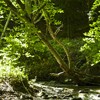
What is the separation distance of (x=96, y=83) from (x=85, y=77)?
69cm

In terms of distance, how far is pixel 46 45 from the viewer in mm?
11195

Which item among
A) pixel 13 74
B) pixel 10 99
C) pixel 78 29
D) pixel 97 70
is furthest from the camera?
pixel 78 29

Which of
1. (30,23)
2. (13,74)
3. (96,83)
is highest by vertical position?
(30,23)

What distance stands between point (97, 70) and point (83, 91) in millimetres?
5255

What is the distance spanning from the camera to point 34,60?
1742cm

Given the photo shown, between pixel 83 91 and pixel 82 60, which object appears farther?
pixel 82 60

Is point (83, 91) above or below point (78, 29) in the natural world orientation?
below

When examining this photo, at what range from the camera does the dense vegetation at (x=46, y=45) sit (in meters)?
9.66

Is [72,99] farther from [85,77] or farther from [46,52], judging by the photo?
[46,52]

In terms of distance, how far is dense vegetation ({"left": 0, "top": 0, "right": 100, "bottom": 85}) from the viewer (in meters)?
9.66

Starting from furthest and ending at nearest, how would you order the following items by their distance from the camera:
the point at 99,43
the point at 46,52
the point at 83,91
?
the point at 46,52, the point at 99,43, the point at 83,91

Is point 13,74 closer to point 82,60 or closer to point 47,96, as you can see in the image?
point 47,96

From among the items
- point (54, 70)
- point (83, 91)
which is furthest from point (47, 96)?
point (54, 70)

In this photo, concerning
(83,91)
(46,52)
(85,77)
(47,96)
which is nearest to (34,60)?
(46,52)
